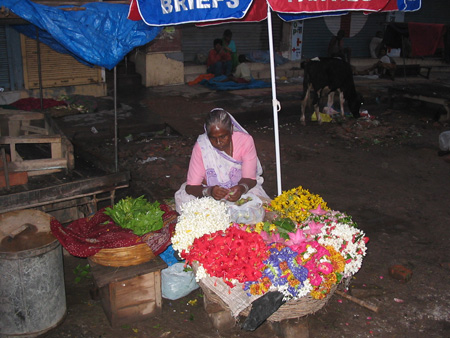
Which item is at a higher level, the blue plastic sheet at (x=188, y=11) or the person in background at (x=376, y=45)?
the person in background at (x=376, y=45)

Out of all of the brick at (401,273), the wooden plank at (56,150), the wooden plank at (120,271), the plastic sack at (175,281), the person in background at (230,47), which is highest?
the person in background at (230,47)

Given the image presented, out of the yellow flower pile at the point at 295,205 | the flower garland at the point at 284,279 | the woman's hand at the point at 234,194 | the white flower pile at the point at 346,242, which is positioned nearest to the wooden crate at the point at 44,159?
the woman's hand at the point at 234,194

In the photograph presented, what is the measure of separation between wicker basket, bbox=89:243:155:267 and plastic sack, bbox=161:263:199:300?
1.34 ft

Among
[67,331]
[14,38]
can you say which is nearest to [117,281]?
[67,331]

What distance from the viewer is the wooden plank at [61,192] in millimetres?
4293

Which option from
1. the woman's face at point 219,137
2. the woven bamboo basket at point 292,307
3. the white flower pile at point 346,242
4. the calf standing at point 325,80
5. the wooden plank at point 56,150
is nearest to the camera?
the woven bamboo basket at point 292,307

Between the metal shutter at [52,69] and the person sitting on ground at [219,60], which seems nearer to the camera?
the metal shutter at [52,69]

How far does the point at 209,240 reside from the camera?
11.7ft

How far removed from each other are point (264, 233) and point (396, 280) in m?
1.87

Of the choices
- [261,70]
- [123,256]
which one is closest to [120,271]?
[123,256]

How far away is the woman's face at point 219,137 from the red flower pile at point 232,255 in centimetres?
102

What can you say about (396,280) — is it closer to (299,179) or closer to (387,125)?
(299,179)

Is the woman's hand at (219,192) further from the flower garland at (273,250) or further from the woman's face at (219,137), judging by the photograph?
the woman's face at (219,137)

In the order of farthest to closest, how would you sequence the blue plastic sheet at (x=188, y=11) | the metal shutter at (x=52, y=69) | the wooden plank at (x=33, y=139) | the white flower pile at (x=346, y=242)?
1. the metal shutter at (x=52, y=69)
2. the wooden plank at (x=33, y=139)
3. the blue plastic sheet at (x=188, y=11)
4. the white flower pile at (x=346, y=242)
